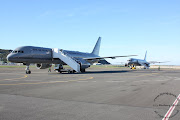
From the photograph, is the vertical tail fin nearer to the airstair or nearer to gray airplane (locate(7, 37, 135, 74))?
gray airplane (locate(7, 37, 135, 74))

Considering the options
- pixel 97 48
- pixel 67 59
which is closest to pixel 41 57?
pixel 67 59

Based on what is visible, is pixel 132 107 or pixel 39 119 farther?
pixel 132 107

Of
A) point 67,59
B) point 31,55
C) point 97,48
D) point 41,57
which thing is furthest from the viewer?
point 97,48

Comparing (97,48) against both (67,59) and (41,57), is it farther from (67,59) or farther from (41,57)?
(41,57)

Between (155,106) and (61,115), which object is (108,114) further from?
(155,106)

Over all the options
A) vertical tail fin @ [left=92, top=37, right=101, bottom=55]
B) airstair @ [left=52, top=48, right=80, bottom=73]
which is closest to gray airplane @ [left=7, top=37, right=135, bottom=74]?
airstair @ [left=52, top=48, right=80, bottom=73]

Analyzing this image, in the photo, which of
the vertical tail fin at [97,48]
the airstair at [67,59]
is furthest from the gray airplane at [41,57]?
the vertical tail fin at [97,48]

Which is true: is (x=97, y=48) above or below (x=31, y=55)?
above

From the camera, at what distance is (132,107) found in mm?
6812

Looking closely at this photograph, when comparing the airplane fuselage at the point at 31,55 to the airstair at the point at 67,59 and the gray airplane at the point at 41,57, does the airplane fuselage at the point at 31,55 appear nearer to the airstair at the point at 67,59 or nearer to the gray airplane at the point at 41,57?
the gray airplane at the point at 41,57

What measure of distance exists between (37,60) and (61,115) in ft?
86.3

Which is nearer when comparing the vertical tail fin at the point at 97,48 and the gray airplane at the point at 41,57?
the gray airplane at the point at 41,57

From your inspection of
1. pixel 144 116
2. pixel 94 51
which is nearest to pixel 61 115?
pixel 144 116

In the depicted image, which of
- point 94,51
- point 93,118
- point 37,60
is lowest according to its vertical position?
point 93,118
